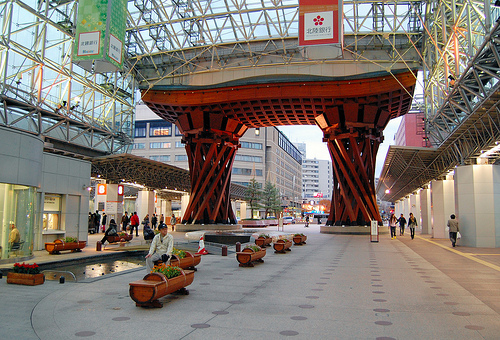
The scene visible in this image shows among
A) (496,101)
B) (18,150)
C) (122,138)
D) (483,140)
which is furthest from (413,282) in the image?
(122,138)

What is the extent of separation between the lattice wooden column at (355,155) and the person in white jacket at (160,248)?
1070 inches

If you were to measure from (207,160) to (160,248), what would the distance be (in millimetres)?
29255

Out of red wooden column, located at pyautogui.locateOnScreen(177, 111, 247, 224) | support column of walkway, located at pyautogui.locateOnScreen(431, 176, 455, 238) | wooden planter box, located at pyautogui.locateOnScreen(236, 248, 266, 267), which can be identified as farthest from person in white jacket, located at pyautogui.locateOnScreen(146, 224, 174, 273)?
red wooden column, located at pyautogui.locateOnScreen(177, 111, 247, 224)

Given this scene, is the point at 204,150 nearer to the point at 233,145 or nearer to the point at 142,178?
the point at 233,145

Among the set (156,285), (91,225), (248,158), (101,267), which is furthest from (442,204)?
(248,158)

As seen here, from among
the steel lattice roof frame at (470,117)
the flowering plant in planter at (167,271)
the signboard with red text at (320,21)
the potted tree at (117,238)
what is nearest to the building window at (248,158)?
the steel lattice roof frame at (470,117)

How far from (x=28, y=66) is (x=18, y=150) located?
18.0 m

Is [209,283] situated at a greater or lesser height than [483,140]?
lesser

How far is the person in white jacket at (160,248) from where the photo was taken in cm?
1005

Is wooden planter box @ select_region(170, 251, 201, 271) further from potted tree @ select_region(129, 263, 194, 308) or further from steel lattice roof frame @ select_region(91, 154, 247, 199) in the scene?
steel lattice roof frame @ select_region(91, 154, 247, 199)

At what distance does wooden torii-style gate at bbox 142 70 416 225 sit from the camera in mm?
34594

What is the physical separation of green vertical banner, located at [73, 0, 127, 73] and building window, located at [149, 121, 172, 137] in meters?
83.7

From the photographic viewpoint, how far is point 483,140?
1941 cm

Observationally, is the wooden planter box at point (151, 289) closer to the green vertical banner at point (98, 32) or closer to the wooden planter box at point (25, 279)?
the wooden planter box at point (25, 279)
